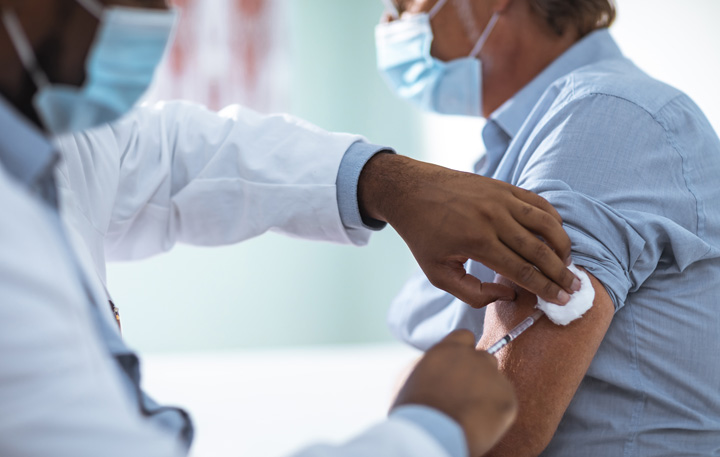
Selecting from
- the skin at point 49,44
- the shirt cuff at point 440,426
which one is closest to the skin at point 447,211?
the skin at point 49,44

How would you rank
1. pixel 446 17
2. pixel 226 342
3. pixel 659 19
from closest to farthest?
pixel 446 17 → pixel 659 19 → pixel 226 342

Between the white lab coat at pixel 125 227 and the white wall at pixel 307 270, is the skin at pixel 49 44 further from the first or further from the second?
the white wall at pixel 307 270

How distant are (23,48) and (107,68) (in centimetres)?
10

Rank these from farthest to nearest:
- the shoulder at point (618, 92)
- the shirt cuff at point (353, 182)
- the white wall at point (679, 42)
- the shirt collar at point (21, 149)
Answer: the white wall at point (679, 42) < the shirt cuff at point (353, 182) < the shoulder at point (618, 92) < the shirt collar at point (21, 149)

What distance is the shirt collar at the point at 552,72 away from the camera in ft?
4.38

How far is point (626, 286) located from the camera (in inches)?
37.5

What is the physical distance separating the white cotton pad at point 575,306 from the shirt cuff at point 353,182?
37 cm

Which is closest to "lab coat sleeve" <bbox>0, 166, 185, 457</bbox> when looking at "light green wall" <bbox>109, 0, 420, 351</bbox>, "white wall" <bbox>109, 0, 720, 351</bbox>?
"white wall" <bbox>109, 0, 720, 351</bbox>

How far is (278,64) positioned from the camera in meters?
3.38

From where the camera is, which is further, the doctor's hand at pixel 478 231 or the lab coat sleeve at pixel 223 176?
the lab coat sleeve at pixel 223 176

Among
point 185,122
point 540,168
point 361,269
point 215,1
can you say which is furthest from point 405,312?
point 215,1

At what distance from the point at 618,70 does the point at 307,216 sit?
612 millimetres

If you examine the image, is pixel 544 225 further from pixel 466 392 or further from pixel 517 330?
pixel 466 392

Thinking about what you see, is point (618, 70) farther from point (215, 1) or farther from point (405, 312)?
point (215, 1)
